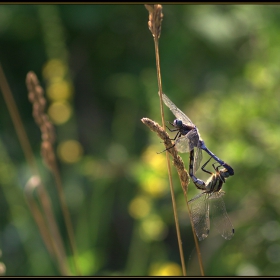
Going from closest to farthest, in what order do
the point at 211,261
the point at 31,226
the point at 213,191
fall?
the point at 213,191 → the point at 211,261 → the point at 31,226

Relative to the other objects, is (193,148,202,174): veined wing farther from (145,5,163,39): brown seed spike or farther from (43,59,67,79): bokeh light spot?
(43,59,67,79): bokeh light spot

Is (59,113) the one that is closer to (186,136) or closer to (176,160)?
(186,136)

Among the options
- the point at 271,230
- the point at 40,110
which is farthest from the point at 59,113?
the point at 40,110

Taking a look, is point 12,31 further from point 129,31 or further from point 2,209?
point 2,209

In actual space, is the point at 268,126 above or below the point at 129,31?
below

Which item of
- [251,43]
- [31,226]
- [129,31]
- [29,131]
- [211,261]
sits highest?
[129,31]

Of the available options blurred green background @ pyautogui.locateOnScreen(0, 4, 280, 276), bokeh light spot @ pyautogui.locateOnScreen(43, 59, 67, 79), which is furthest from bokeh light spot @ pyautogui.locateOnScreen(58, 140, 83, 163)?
bokeh light spot @ pyautogui.locateOnScreen(43, 59, 67, 79)

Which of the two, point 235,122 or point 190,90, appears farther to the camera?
point 190,90

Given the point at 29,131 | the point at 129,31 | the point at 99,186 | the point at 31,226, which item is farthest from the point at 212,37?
the point at 31,226

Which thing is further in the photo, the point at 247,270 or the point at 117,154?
the point at 117,154
